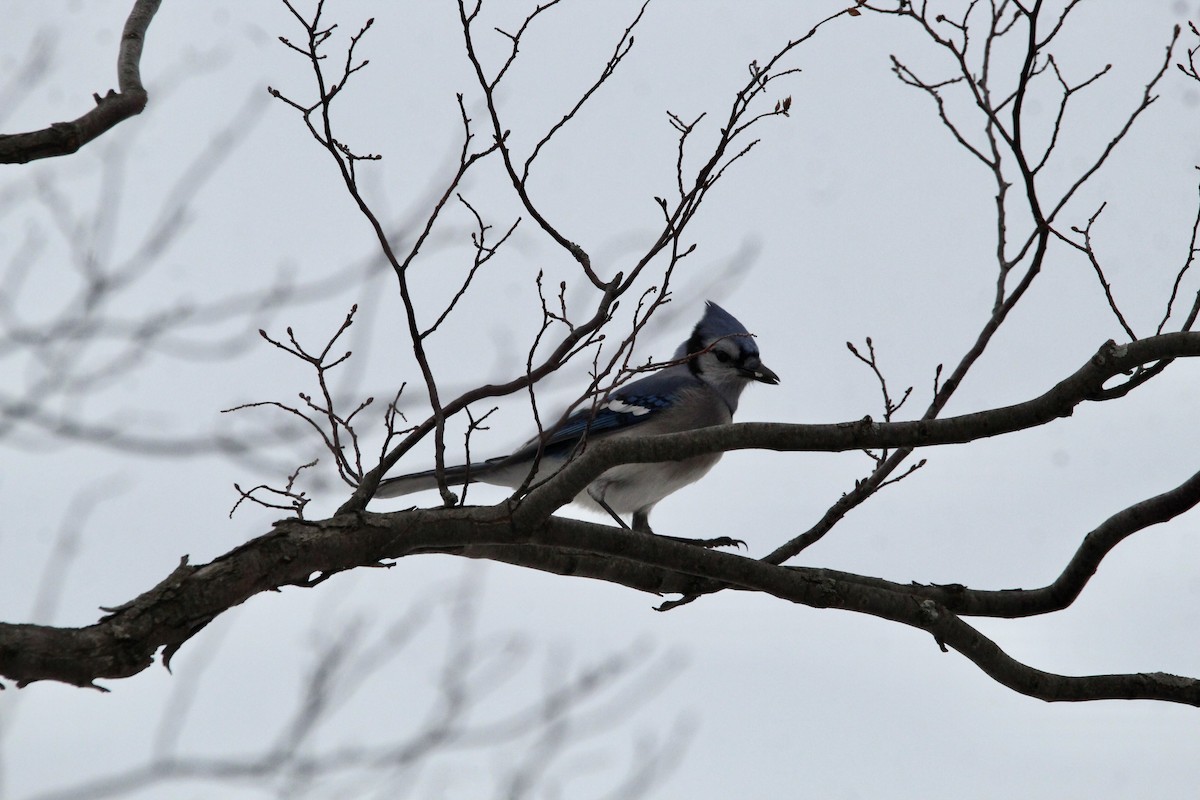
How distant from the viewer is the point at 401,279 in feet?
8.33

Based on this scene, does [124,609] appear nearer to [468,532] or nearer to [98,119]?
[468,532]

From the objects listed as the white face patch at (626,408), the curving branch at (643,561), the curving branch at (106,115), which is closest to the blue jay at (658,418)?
the white face patch at (626,408)

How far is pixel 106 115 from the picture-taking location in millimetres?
2559

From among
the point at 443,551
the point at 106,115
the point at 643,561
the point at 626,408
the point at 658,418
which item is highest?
the point at 626,408

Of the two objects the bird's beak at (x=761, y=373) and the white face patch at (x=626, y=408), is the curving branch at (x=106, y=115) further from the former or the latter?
the bird's beak at (x=761, y=373)

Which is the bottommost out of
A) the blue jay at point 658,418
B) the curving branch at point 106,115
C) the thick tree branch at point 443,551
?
the thick tree branch at point 443,551

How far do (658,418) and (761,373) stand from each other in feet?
2.25

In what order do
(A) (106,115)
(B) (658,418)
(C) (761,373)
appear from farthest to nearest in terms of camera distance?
(C) (761,373) → (B) (658,418) → (A) (106,115)

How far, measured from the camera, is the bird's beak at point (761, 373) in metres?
6.36

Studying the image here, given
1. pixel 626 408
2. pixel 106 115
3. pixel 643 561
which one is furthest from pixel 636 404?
pixel 106 115

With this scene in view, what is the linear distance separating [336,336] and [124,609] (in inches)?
39.9

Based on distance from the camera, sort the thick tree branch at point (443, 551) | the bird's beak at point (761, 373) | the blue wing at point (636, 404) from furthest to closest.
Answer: the bird's beak at point (761, 373)
the blue wing at point (636, 404)
the thick tree branch at point (443, 551)

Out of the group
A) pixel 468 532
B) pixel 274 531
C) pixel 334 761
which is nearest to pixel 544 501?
pixel 468 532

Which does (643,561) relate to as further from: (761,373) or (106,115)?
(761,373)
